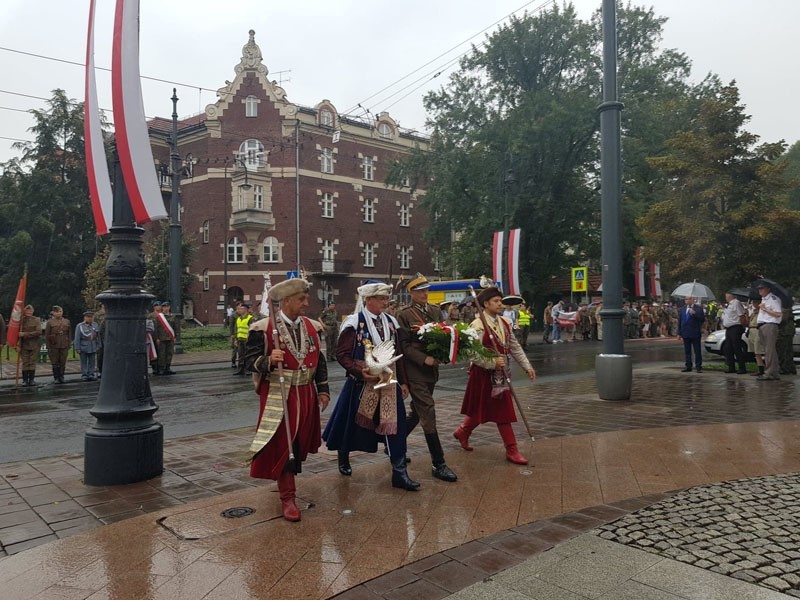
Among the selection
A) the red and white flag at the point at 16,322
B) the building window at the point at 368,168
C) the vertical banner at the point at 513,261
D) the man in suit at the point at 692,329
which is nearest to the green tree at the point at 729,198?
the man in suit at the point at 692,329

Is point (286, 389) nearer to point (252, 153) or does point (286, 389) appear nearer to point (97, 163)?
point (97, 163)

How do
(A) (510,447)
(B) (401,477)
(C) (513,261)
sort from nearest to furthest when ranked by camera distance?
(B) (401,477) → (A) (510,447) → (C) (513,261)

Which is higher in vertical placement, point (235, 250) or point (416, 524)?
point (235, 250)

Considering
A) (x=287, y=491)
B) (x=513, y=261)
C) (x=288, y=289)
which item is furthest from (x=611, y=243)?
(x=513, y=261)

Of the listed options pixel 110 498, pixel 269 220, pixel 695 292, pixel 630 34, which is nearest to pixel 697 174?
pixel 695 292

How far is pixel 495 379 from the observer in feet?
19.6

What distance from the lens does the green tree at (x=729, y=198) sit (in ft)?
48.2

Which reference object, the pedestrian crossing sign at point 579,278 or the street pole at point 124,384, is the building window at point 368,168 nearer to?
the pedestrian crossing sign at point 579,278

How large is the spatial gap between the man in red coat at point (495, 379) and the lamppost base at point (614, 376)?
13.2 ft

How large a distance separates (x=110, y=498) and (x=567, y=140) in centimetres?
3111

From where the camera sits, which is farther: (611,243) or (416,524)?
(611,243)

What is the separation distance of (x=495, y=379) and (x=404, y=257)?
1763 inches

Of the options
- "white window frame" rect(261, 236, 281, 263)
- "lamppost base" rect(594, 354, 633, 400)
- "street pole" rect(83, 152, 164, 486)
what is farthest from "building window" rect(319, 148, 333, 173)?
"street pole" rect(83, 152, 164, 486)

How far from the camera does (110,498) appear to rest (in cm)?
495
